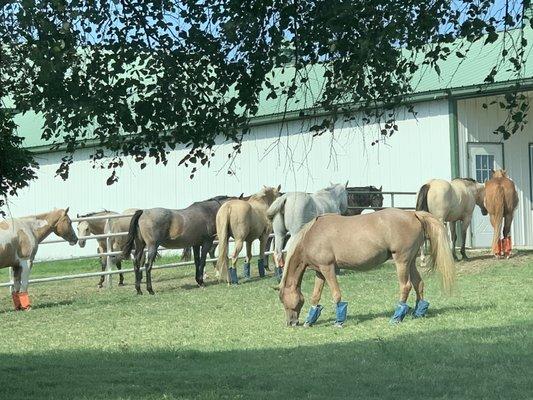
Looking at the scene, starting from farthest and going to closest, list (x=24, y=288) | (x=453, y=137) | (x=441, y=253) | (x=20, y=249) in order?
(x=453, y=137) < (x=20, y=249) < (x=24, y=288) < (x=441, y=253)

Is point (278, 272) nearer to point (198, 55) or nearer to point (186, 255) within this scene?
point (186, 255)

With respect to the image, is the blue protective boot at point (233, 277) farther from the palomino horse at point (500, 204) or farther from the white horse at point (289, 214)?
the palomino horse at point (500, 204)

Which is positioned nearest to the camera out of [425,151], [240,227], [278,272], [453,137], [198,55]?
[198,55]

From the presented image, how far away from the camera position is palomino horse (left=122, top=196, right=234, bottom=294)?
20.9 metres

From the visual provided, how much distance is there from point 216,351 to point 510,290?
648cm

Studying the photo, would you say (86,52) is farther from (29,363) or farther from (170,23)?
(29,363)

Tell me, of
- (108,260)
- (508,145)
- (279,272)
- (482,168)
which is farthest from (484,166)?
(108,260)

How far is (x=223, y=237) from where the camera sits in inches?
854

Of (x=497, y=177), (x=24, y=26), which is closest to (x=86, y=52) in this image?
(x=24, y=26)

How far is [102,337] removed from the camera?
14133 millimetres

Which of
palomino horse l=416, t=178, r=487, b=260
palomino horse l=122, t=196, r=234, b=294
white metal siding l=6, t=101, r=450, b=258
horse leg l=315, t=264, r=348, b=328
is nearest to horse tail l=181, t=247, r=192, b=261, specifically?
white metal siding l=6, t=101, r=450, b=258

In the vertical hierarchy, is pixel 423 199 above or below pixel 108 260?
above

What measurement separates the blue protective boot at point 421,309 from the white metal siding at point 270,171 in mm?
9228

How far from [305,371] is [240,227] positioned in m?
12.1
